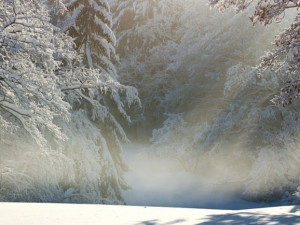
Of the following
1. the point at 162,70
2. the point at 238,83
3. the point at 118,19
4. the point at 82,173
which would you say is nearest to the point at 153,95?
the point at 162,70

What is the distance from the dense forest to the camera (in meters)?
6.37

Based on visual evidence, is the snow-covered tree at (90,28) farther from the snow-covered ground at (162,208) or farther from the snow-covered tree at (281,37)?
the snow-covered tree at (281,37)

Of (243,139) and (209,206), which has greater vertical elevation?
(243,139)

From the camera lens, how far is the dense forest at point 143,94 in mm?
6367

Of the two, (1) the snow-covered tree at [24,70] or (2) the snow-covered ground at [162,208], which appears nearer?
(2) the snow-covered ground at [162,208]

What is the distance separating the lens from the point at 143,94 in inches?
1174

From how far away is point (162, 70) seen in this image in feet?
98.9

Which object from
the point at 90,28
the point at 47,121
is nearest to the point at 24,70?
the point at 47,121

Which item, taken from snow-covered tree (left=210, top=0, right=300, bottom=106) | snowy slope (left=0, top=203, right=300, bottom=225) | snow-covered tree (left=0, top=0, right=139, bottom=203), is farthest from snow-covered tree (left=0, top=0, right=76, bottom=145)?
snow-covered tree (left=210, top=0, right=300, bottom=106)

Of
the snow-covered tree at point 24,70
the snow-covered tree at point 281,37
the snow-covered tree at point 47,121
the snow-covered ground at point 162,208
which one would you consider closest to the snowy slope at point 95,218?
the snow-covered ground at point 162,208

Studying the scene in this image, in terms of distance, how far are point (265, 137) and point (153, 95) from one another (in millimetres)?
14603

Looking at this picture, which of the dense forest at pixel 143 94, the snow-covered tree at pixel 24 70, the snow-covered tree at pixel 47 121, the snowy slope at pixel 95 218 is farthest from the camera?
the dense forest at pixel 143 94

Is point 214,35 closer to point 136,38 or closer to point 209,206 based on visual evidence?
point 136,38

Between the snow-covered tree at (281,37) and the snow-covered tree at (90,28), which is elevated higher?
the snow-covered tree at (90,28)
